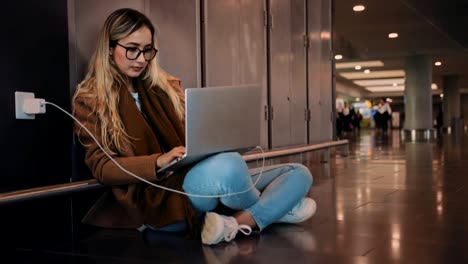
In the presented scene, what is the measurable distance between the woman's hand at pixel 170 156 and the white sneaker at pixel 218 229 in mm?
381

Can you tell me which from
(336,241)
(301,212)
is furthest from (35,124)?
(336,241)

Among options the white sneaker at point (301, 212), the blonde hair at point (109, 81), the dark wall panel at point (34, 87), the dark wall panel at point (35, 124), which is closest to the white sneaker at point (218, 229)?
the white sneaker at point (301, 212)

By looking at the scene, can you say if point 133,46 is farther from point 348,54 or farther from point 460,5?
point 348,54

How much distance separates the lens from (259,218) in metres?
3.06

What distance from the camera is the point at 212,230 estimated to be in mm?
2781

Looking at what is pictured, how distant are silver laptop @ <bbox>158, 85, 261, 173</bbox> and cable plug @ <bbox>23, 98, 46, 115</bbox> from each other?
3.17ft

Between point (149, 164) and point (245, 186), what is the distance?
21.3 inches

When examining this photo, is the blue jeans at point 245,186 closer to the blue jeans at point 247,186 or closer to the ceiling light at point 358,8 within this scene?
the blue jeans at point 247,186

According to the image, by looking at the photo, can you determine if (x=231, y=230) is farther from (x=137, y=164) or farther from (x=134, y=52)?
(x=134, y=52)

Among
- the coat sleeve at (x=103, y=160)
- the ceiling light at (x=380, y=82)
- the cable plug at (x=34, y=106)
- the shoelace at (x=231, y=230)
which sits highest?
the ceiling light at (x=380, y=82)

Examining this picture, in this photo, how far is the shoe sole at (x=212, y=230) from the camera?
277cm

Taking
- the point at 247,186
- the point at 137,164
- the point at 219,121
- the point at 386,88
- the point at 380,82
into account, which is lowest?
the point at 247,186

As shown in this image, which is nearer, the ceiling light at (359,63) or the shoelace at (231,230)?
the shoelace at (231,230)

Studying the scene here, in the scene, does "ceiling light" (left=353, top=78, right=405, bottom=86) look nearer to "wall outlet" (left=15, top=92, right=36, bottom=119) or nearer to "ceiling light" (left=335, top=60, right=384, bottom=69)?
"ceiling light" (left=335, top=60, right=384, bottom=69)
